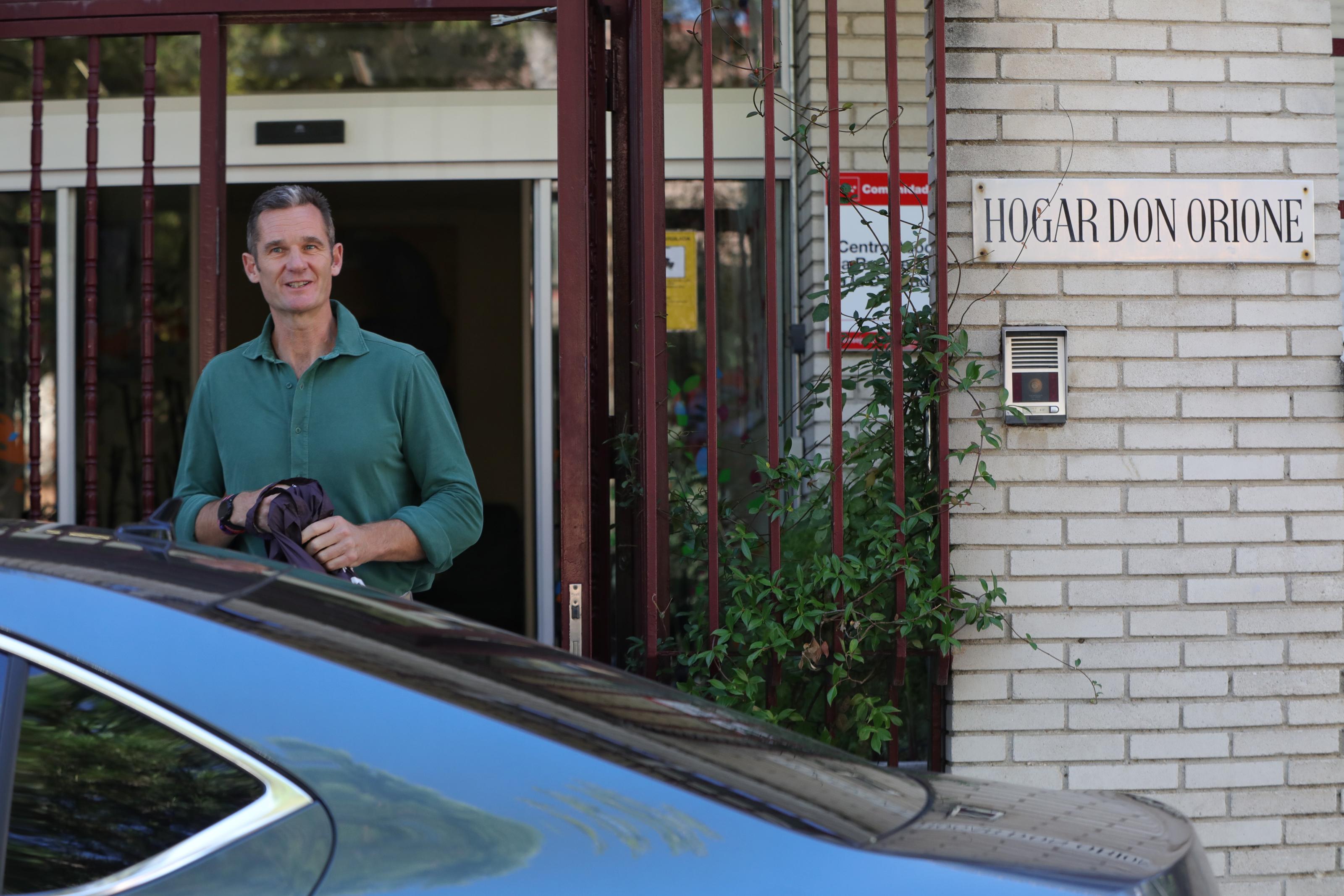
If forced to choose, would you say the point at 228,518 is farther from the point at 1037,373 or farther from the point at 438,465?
the point at 1037,373

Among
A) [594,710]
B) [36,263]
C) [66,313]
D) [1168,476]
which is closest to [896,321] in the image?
[1168,476]

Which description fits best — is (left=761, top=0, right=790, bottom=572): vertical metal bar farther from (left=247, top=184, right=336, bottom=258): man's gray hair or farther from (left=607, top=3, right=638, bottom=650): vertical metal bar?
(left=247, top=184, right=336, bottom=258): man's gray hair

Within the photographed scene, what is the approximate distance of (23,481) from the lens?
580 cm

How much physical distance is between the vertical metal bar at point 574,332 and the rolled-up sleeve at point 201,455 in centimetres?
86

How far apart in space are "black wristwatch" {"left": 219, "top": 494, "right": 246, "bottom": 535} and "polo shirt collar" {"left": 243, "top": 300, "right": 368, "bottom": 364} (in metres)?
0.37

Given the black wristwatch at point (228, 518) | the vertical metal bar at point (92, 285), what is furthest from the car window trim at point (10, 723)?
the vertical metal bar at point (92, 285)

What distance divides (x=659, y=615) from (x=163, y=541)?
1772mm

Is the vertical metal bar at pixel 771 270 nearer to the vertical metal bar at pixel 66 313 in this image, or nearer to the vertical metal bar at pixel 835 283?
the vertical metal bar at pixel 835 283

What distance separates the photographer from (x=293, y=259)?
9.26 feet

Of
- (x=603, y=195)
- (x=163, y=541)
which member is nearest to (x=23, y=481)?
(x=603, y=195)

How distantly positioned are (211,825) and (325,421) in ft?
5.24

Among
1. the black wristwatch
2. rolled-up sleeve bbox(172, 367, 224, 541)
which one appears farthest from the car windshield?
rolled-up sleeve bbox(172, 367, 224, 541)

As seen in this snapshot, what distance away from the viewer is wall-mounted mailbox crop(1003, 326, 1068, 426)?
3344 millimetres

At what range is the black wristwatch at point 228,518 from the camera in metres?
2.61
